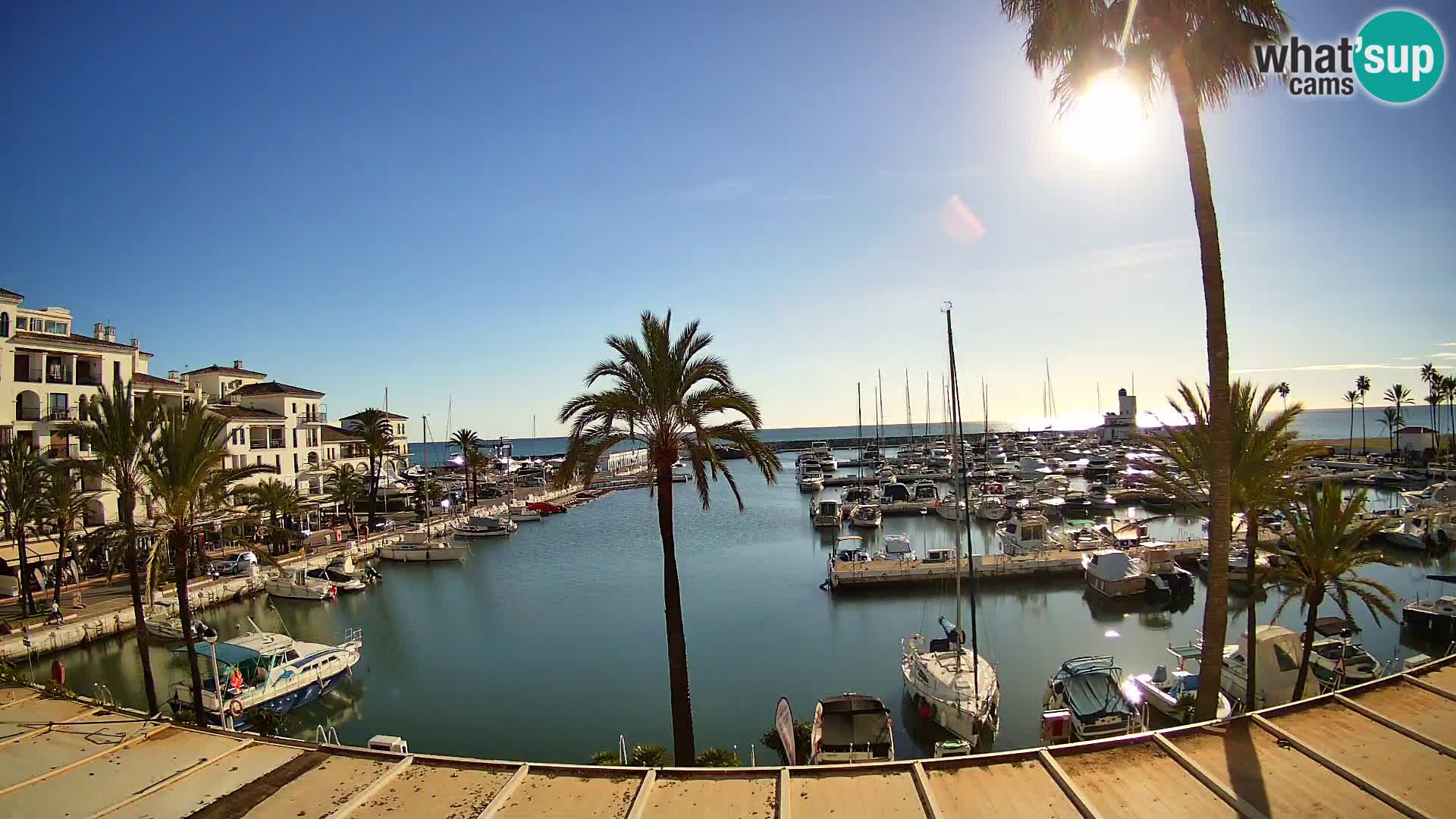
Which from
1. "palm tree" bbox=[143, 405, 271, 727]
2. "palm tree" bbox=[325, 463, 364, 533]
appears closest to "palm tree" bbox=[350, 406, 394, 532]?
"palm tree" bbox=[325, 463, 364, 533]

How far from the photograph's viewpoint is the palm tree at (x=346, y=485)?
5709 centimetres

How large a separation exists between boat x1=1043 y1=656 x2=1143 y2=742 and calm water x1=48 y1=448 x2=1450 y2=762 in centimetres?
146

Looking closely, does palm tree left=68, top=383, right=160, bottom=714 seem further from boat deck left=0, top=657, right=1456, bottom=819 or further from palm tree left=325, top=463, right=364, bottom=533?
palm tree left=325, top=463, right=364, bottom=533

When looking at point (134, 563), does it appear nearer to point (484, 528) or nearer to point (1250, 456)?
point (1250, 456)

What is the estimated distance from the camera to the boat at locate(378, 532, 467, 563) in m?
52.2

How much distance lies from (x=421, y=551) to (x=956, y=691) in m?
43.6

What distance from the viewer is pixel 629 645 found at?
1229 inches

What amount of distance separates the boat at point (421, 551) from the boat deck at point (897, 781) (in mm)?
43647

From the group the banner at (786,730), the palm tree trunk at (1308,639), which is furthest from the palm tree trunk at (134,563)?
the palm tree trunk at (1308,639)

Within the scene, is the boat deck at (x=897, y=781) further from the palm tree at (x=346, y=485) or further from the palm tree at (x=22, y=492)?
the palm tree at (x=346, y=485)

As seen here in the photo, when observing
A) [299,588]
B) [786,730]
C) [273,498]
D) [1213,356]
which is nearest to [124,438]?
[786,730]

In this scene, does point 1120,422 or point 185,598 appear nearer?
point 185,598

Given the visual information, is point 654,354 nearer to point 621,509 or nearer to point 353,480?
point 353,480

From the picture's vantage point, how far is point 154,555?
58.0 ft
